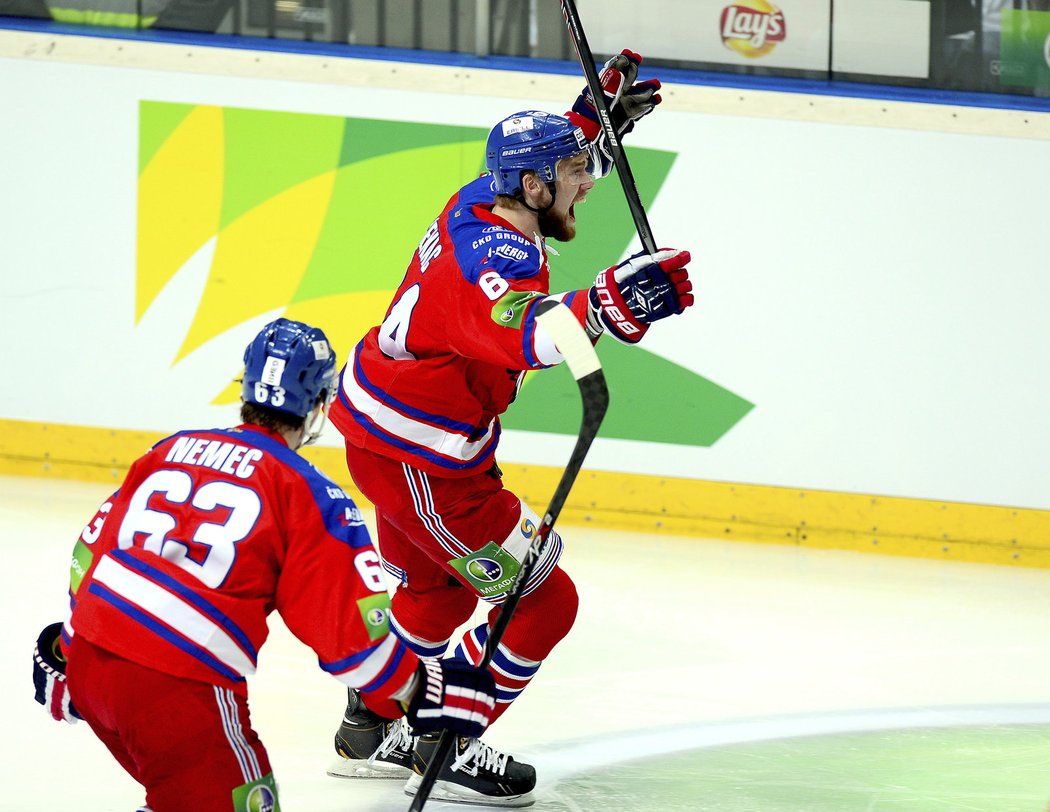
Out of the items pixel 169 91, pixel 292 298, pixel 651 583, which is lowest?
pixel 651 583

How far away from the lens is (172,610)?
7.28 ft

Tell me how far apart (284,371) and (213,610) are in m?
0.38

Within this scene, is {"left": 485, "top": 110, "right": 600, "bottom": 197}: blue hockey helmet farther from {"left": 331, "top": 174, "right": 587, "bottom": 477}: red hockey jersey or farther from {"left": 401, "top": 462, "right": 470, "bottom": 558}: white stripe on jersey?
{"left": 401, "top": 462, "right": 470, "bottom": 558}: white stripe on jersey

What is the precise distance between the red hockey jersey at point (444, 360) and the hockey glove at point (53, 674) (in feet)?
3.10

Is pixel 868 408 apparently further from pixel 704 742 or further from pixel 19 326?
pixel 19 326

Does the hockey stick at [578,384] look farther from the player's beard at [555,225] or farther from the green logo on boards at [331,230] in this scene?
the green logo on boards at [331,230]

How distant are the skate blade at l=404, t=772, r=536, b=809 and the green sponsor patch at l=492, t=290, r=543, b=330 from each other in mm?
1040

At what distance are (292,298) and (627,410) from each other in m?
1.34

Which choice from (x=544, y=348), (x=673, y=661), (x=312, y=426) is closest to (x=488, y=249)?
(x=544, y=348)

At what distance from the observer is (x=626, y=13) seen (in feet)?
18.8

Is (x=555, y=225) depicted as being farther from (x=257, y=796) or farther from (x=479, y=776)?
(x=257, y=796)

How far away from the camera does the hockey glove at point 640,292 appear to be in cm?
282

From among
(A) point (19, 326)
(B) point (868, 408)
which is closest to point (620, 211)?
Answer: (B) point (868, 408)

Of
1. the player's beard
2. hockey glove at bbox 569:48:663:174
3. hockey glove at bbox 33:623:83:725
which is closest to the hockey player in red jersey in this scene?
hockey glove at bbox 33:623:83:725
